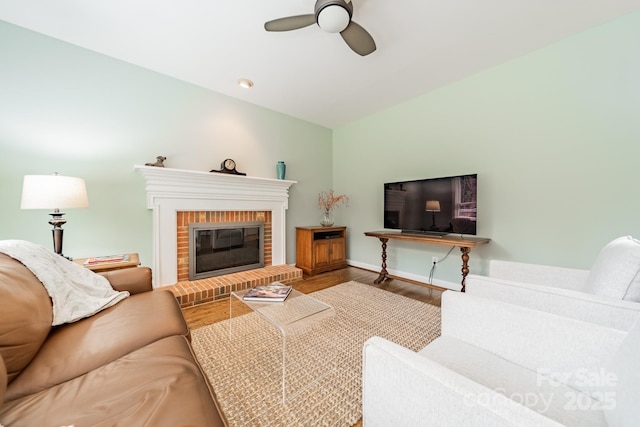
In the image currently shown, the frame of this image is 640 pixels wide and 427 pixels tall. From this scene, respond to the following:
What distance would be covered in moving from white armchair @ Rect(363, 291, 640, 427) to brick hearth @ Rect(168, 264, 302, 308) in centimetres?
221

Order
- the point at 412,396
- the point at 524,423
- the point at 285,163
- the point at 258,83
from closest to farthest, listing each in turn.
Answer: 1. the point at 524,423
2. the point at 412,396
3. the point at 258,83
4. the point at 285,163

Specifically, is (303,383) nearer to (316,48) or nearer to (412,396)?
(412,396)

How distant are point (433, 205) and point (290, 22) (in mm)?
2268

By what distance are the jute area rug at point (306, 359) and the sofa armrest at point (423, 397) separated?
1.87ft

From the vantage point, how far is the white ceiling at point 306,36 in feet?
5.73

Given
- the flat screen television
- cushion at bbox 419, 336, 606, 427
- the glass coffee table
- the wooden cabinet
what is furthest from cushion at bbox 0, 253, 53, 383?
the flat screen television

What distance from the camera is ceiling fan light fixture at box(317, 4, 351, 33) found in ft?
4.94

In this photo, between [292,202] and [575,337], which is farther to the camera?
[292,202]

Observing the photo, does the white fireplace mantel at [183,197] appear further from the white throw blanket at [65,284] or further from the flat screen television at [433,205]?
the flat screen television at [433,205]

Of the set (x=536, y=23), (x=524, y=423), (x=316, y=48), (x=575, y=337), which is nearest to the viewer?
(x=524, y=423)

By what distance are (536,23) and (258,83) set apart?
8.73 ft

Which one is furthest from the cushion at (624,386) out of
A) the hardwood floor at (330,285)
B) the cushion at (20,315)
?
the hardwood floor at (330,285)

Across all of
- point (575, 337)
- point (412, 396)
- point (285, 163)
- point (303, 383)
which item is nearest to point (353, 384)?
point (303, 383)

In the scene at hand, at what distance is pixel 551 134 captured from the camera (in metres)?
2.17
